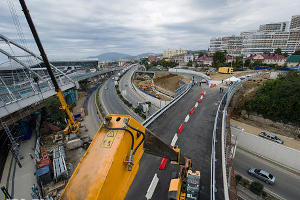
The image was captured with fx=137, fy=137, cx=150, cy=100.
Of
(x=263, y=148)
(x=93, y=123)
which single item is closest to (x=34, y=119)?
(x=93, y=123)

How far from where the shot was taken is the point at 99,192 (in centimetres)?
393

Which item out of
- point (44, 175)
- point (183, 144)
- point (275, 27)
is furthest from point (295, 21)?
point (44, 175)

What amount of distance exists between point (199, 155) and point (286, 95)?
1327 inches

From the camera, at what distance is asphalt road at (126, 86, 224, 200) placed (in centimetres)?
1052

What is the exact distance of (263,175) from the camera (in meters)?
20.8

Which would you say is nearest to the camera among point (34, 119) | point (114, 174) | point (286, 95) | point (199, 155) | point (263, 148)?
point (114, 174)

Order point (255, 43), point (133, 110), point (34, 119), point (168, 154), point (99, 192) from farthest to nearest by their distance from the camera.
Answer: point (255, 43)
point (133, 110)
point (34, 119)
point (168, 154)
point (99, 192)

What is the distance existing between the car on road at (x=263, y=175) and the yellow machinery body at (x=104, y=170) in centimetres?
2499

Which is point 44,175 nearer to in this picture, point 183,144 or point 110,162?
point 183,144

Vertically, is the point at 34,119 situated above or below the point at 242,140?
above

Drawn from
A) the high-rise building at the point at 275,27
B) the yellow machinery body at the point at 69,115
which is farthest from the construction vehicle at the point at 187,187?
the high-rise building at the point at 275,27

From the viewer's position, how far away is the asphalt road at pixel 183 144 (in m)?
10.5

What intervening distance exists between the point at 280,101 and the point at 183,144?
33.0 meters

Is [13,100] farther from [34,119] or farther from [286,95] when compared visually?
[286,95]
